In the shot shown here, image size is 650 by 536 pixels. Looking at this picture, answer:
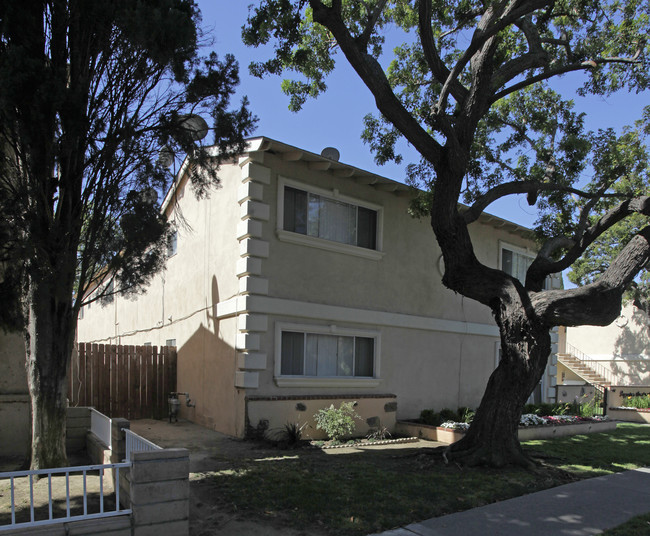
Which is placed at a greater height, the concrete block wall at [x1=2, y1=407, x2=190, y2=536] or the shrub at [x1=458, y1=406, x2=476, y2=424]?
the concrete block wall at [x1=2, y1=407, x2=190, y2=536]

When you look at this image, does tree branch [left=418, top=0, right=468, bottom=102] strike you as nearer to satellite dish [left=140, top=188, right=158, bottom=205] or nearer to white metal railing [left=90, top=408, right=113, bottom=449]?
satellite dish [left=140, top=188, right=158, bottom=205]

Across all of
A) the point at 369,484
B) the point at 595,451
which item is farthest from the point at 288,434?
the point at 595,451

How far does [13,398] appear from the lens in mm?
9109

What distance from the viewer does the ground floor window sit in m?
11.4

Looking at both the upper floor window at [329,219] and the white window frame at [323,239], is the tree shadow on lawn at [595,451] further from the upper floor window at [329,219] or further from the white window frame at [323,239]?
the upper floor window at [329,219]

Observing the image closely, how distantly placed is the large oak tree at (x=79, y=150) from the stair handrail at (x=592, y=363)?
90.1ft

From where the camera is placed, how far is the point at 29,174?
22.4 feet

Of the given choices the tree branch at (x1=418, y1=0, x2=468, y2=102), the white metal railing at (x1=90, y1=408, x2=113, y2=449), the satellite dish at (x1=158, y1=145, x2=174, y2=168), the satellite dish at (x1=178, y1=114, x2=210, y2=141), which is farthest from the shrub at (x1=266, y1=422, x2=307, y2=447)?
the tree branch at (x1=418, y1=0, x2=468, y2=102)

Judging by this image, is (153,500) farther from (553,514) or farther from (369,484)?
(553,514)

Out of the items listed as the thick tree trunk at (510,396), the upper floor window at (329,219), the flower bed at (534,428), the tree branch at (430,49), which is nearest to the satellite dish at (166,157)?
the upper floor window at (329,219)

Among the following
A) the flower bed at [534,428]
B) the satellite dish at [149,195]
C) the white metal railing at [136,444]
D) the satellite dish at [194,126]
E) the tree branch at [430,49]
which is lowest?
the flower bed at [534,428]

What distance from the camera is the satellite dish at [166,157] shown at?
772 cm

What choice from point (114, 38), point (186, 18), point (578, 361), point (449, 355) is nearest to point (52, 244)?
point (114, 38)

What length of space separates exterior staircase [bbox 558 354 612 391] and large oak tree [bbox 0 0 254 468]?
26.3 metres
